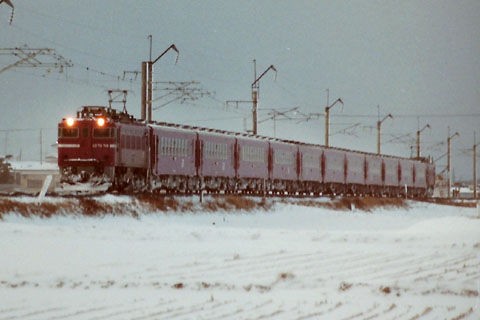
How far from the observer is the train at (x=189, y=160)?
42719 millimetres

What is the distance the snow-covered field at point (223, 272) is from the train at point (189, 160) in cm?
902

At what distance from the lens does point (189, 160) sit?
5012 cm

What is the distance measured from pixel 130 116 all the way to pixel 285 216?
375 inches

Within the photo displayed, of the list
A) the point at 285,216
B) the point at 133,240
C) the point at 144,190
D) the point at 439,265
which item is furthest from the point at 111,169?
the point at 439,265

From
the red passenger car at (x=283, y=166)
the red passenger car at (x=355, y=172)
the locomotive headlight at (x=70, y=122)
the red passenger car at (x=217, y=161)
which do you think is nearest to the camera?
the locomotive headlight at (x=70, y=122)

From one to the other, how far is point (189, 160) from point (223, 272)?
30399 mm

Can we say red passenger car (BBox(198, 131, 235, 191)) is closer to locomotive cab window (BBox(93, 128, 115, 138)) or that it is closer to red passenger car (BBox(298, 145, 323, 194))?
locomotive cab window (BBox(93, 128, 115, 138))

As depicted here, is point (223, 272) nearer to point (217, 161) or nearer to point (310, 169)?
point (217, 161)

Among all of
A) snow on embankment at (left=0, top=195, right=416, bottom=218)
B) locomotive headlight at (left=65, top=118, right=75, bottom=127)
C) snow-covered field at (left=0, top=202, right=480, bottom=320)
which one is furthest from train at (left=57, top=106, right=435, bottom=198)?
snow-covered field at (left=0, top=202, right=480, bottom=320)

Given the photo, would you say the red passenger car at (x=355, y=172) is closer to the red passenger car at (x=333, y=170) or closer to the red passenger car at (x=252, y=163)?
the red passenger car at (x=333, y=170)

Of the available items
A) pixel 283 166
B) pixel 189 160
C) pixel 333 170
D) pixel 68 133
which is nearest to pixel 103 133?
pixel 68 133

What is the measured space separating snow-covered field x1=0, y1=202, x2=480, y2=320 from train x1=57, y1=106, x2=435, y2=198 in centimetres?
902

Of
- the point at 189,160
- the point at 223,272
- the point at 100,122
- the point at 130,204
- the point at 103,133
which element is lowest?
the point at 223,272

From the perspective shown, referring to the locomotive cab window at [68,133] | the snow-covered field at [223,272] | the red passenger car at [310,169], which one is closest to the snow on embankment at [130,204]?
the snow-covered field at [223,272]
